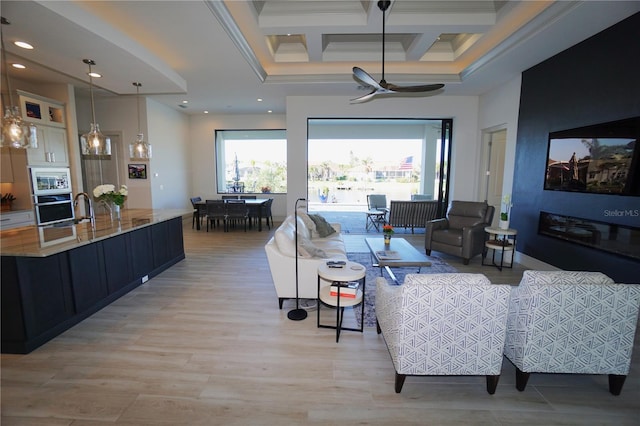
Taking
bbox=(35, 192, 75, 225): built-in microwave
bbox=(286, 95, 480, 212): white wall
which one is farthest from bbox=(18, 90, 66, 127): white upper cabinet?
bbox=(286, 95, 480, 212): white wall

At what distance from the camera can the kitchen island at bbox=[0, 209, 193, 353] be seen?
2396mm

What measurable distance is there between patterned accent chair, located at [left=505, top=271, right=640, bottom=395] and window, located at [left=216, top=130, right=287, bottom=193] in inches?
313

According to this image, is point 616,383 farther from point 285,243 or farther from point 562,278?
point 285,243

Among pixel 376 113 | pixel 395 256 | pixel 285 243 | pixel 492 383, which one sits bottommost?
pixel 492 383

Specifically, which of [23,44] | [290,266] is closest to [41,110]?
[23,44]

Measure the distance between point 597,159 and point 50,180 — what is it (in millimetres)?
8560

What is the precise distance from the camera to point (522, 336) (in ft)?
6.26

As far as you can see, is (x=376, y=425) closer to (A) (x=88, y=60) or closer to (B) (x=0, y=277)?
(B) (x=0, y=277)

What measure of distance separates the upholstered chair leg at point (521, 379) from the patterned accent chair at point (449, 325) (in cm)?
19

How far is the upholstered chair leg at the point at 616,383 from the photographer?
1969 millimetres

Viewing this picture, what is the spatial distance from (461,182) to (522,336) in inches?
224

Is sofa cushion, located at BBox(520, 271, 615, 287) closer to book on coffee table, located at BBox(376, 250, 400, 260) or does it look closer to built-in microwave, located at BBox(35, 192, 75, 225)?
book on coffee table, located at BBox(376, 250, 400, 260)

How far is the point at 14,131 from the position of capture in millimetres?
2504

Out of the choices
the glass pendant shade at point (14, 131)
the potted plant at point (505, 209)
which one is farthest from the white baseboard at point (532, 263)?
the glass pendant shade at point (14, 131)
